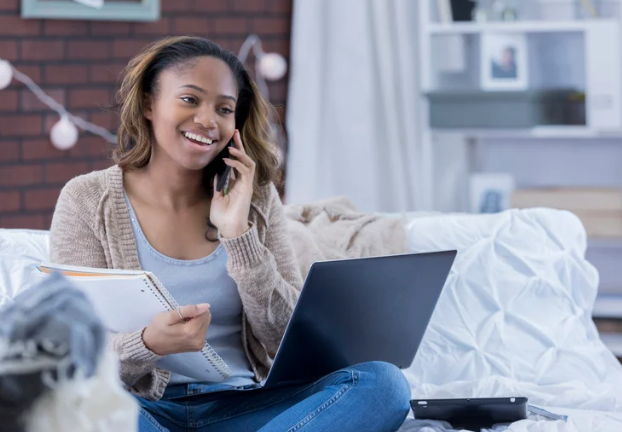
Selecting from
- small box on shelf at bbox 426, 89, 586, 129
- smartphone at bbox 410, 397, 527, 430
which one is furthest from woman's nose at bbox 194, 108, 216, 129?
small box on shelf at bbox 426, 89, 586, 129

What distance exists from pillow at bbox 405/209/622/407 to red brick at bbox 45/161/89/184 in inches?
47.7

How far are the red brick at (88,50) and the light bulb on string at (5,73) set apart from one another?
0.66ft

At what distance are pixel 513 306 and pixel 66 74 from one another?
5.14ft

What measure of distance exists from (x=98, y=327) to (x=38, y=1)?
216 cm

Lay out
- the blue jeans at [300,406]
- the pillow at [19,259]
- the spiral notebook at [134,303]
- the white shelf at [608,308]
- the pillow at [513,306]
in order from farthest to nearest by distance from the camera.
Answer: the white shelf at [608,308] → the pillow at [513,306] → the pillow at [19,259] → the blue jeans at [300,406] → the spiral notebook at [134,303]

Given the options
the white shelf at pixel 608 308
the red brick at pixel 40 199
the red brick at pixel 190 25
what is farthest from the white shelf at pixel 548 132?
the red brick at pixel 40 199

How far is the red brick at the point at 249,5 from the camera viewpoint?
3088 mm

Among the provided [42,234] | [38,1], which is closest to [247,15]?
[38,1]

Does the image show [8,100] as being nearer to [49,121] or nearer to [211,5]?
[49,121]

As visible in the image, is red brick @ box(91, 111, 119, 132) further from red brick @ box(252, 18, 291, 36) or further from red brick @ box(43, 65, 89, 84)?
red brick @ box(252, 18, 291, 36)

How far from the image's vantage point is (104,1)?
2818mm

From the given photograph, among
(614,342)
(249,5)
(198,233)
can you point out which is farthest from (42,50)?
(614,342)

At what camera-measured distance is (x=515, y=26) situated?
290 cm

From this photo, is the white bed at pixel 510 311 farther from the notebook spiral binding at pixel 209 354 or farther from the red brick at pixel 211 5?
the red brick at pixel 211 5
